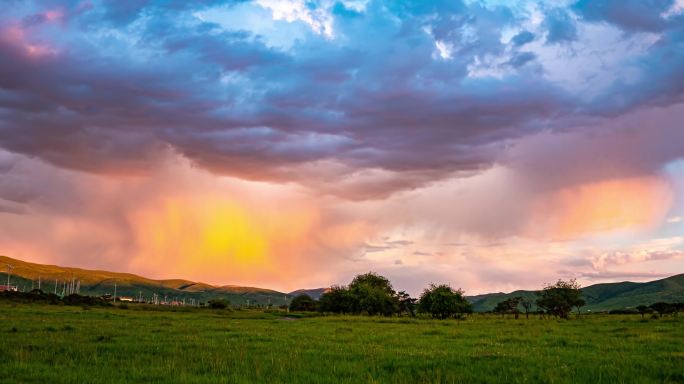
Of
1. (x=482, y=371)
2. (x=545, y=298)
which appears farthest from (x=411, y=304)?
(x=482, y=371)

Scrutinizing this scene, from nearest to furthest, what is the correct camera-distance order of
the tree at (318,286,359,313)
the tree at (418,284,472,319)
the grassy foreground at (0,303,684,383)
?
the grassy foreground at (0,303,684,383) < the tree at (418,284,472,319) < the tree at (318,286,359,313)

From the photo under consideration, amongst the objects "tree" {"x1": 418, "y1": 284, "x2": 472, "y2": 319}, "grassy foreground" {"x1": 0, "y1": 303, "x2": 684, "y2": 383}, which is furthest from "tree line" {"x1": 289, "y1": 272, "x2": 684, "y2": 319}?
"grassy foreground" {"x1": 0, "y1": 303, "x2": 684, "y2": 383}

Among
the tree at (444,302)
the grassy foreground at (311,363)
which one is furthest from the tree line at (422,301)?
the grassy foreground at (311,363)

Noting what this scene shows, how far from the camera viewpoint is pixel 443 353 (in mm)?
25094

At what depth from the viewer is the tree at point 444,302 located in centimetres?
11181

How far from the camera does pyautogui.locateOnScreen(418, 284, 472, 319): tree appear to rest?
11181 cm

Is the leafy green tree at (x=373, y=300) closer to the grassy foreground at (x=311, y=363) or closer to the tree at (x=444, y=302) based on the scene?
the tree at (x=444, y=302)

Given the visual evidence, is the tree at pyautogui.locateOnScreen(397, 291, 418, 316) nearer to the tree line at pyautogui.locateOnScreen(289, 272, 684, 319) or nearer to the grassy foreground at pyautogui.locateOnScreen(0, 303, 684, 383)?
the tree line at pyautogui.locateOnScreen(289, 272, 684, 319)

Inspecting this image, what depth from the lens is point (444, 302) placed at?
368 ft

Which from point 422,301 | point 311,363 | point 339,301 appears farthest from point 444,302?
point 311,363

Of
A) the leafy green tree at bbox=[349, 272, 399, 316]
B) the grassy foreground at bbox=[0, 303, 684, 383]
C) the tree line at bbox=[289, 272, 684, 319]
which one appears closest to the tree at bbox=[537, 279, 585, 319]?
the tree line at bbox=[289, 272, 684, 319]

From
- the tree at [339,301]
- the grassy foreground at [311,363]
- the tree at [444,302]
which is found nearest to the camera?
the grassy foreground at [311,363]

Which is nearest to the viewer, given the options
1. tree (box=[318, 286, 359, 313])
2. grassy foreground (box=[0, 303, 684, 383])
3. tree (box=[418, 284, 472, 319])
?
grassy foreground (box=[0, 303, 684, 383])

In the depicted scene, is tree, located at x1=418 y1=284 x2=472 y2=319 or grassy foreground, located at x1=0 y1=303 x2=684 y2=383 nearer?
grassy foreground, located at x1=0 y1=303 x2=684 y2=383
